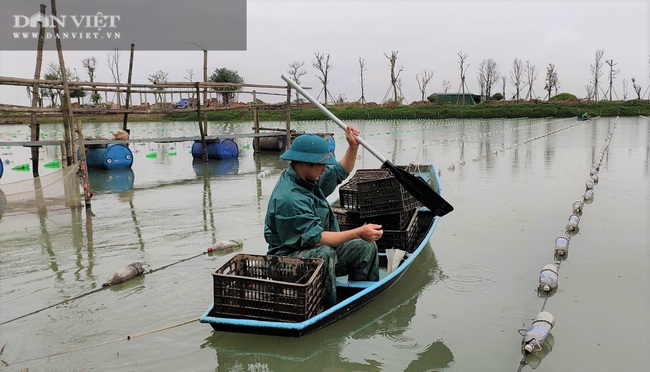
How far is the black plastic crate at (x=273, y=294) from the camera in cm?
393

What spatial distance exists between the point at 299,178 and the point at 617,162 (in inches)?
504

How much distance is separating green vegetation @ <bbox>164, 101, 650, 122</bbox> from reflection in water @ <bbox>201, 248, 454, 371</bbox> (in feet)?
141

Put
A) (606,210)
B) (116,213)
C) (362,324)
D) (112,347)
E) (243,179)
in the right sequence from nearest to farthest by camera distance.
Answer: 1. (112,347)
2. (362,324)
3. (606,210)
4. (116,213)
5. (243,179)

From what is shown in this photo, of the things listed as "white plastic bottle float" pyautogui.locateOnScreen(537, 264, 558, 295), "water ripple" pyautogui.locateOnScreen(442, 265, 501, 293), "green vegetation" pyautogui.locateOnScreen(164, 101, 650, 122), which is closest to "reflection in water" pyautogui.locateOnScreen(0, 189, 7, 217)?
"water ripple" pyautogui.locateOnScreen(442, 265, 501, 293)

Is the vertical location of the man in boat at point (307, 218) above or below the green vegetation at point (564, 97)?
below

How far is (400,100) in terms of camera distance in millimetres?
60906

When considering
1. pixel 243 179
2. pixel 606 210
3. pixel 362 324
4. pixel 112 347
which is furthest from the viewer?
pixel 243 179

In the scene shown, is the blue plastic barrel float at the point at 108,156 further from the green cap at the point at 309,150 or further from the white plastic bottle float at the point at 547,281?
the white plastic bottle float at the point at 547,281

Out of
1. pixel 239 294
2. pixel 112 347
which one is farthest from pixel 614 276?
pixel 112 347

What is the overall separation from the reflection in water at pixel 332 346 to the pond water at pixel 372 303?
0.02m

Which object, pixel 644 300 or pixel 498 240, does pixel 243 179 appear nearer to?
pixel 498 240

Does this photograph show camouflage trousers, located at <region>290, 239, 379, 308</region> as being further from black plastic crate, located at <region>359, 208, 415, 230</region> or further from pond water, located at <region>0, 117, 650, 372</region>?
black plastic crate, located at <region>359, 208, 415, 230</region>

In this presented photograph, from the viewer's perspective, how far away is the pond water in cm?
407

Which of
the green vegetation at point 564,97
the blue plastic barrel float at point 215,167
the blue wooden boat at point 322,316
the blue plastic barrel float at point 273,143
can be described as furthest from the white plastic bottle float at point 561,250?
the green vegetation at point 564,97
